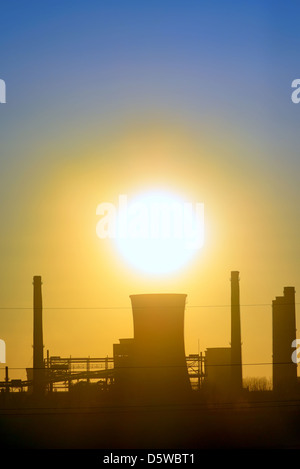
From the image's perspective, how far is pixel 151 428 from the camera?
4081cm

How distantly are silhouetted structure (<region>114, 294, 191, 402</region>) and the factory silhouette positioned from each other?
4 centimetres

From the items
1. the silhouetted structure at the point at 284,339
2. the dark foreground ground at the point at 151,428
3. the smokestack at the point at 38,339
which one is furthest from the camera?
the silhouetted structure at the point at 284,339

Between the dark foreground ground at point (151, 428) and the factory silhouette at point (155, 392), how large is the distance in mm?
43

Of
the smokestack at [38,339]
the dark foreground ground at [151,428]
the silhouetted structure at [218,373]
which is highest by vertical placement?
the smokestack at [38,339]

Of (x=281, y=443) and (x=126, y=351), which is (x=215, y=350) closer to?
(x=126, y=351)

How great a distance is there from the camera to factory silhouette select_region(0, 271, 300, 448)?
3959 cm

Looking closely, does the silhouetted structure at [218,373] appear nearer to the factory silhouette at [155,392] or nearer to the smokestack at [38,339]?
the factory silhouette at [155,392]

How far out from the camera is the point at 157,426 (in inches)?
1617

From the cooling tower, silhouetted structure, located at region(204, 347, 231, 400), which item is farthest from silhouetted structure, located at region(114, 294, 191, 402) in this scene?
silhouetted structure, located at region(204, 347, 231, 400)

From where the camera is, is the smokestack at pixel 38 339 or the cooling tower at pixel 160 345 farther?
the smokestack at pixel 38 339

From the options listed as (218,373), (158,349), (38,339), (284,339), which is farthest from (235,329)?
(38,339)

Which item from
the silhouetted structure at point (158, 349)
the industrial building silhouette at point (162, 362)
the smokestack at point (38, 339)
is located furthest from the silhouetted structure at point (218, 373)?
the smokestack at point (38, 339)

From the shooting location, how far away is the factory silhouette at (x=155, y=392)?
39.6 metres
